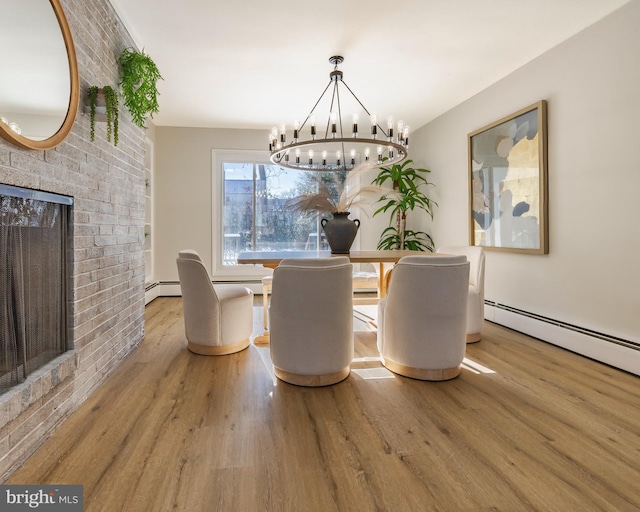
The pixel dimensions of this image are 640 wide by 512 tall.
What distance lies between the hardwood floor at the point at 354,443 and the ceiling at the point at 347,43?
2.53 metres

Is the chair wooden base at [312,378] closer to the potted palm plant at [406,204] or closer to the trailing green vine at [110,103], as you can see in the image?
the trailing green vine at [110,103]

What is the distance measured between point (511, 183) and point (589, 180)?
0.81 m

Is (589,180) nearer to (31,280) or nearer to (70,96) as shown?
(70,96)

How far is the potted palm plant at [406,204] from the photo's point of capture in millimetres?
5139

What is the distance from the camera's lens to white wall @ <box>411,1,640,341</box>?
2570 millimetres

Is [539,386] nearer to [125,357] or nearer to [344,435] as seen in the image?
[344,435]

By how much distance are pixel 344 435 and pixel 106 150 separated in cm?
228

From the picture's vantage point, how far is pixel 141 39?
304cm

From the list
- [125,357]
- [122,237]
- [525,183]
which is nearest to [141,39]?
[122,237]

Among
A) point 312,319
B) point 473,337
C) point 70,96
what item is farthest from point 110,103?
point 473,337

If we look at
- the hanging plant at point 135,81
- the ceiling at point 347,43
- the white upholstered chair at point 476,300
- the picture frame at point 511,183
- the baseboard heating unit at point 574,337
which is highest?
the ceiling at point 347,43

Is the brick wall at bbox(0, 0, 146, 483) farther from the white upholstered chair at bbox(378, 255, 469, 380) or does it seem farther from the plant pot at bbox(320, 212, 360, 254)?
the white upholstered chair at bbox(378, 255, 469, 380)

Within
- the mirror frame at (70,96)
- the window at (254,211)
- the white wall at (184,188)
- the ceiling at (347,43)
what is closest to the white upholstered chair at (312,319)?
the mirror frame at (70,96)

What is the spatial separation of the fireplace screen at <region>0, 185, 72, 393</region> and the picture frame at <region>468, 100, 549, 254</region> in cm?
354
